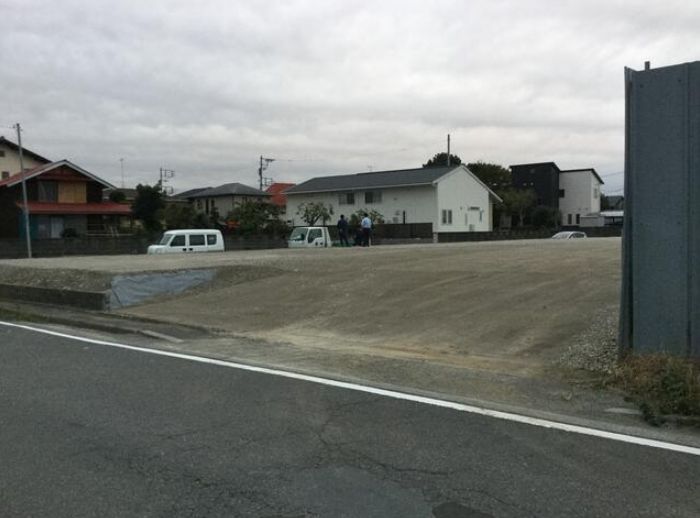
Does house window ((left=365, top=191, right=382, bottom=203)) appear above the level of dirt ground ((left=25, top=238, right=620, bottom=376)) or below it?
above

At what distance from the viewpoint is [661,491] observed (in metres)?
4.34

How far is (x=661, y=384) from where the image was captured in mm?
6383

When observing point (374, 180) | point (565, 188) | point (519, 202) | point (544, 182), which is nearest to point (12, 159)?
point (374, 180)

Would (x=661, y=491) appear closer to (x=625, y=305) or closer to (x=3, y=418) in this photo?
(x=625, y=305)

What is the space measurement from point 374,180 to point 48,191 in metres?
25.1

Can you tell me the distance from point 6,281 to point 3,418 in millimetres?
14474

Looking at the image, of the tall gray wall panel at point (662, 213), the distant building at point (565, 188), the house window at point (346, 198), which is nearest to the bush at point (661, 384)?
the tall gray wall panel at point (662, 213)

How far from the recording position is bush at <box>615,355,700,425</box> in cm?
592

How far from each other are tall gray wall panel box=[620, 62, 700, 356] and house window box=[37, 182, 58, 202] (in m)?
46.4

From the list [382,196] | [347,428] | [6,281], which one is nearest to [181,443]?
[347,428]

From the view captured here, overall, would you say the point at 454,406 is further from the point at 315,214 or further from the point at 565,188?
the point at 565,188

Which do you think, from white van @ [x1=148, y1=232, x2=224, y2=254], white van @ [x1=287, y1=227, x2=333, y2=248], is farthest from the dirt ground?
white van @ [x1=287, y1=227, x2=333, y2=248]

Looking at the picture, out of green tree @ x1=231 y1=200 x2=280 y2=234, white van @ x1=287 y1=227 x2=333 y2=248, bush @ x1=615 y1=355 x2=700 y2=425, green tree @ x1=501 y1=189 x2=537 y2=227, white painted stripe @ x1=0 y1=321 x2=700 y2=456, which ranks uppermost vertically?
green tree @ x1=501 y1=189 x2=537 y2=227

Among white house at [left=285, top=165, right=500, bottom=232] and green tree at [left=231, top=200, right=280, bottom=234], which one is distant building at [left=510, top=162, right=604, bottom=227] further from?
green tree at [left=231, top=200, right=280, bottom=234]
